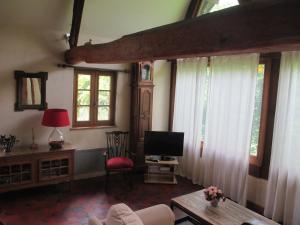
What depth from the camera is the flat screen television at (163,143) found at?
4.67m

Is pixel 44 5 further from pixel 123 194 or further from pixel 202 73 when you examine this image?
pixel 123 194

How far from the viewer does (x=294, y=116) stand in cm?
321

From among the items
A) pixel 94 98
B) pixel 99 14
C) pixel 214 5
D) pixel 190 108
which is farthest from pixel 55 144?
pixel 214 5

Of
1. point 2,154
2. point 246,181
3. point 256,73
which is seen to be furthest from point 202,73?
point 2,154

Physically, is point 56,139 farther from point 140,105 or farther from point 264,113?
point 264,113

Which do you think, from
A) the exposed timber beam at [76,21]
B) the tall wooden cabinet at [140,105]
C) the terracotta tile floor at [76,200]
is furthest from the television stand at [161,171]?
the exposed timber beam at [76,21]

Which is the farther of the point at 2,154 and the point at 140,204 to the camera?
the point at 140,204

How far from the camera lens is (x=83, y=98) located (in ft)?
15.1

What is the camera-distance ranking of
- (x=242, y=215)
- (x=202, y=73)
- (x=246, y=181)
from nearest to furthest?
(x=242, y=215) < (x=246, y=181) < (x=202, y=73)

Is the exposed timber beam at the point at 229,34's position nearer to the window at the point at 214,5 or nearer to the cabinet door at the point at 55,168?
the cabinet door at the point at 55,168

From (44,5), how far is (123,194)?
310 centimetres

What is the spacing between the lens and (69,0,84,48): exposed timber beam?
12.1 feet

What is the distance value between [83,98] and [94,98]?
20 cm

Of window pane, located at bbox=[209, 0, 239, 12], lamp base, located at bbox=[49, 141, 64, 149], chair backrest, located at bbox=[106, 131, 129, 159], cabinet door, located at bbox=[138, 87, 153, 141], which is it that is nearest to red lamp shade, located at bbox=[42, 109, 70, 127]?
lamp base, located at bbox=[49, 141, 64, 149]
